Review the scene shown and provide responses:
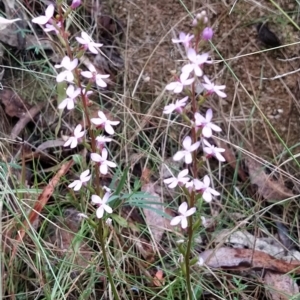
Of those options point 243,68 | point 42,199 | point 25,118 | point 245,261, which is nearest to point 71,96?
point 42,199

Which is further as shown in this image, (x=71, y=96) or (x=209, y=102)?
(x=209, y=102)

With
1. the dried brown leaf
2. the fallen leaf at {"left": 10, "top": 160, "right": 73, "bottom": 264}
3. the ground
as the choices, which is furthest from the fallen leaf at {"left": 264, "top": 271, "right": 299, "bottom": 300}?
the fallen leaf at {"left": 10, "top": 160, "right": 73, "bottom": 264}

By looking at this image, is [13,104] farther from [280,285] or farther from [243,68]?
[280,285]

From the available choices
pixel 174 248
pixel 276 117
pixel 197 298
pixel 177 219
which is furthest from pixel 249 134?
pixel 177 219

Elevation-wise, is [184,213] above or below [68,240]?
above

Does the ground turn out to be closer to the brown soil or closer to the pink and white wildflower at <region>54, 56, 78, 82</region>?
the brown soil

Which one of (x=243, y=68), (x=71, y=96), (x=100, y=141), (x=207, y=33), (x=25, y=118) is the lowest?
(x=25, y=118)

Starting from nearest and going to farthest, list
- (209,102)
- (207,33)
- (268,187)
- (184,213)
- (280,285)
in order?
1. (207,33)
2. (184,213)
3. (280,285)
4. (268,187)
5. (209,102)
